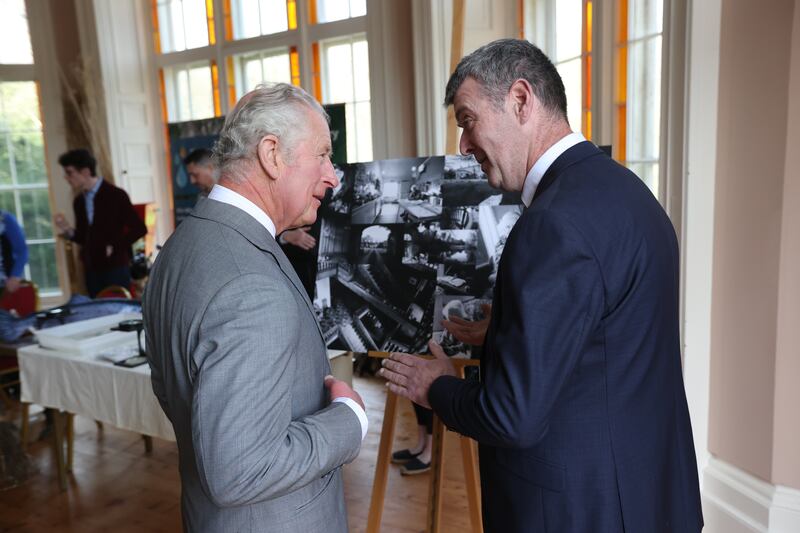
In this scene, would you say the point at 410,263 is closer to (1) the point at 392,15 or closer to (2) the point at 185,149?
(1) the point at 392,15

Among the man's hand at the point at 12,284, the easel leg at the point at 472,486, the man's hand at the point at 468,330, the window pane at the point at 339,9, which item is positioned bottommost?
the easel leg at the point at 472,486

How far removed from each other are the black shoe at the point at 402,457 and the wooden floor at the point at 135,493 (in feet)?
0.24

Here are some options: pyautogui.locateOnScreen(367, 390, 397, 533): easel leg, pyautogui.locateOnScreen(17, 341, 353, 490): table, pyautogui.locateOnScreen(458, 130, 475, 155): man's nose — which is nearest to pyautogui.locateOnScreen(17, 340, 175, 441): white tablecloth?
pyautogui.locateOnScreen(17, 341, 353, 490): table

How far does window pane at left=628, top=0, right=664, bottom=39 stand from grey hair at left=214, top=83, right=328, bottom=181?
245 centimetres

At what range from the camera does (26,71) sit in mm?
6789

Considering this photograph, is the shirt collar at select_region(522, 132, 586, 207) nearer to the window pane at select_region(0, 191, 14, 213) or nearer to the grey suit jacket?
the grey suit jacket

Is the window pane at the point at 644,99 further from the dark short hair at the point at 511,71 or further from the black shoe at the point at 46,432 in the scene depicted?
the black shoe at the point at 46,432

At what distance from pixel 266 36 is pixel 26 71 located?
3054 millimetres

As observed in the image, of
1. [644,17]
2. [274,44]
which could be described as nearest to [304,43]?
[274,44]

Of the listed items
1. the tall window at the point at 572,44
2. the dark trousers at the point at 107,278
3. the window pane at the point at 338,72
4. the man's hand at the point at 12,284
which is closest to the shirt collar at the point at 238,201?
the tall window at the point at 572,44

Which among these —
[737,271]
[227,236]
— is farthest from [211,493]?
[737,271]

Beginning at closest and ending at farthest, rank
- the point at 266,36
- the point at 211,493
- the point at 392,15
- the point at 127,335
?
the point at 211,493 → the point at 127,335 → the point at 392,15 → the point at 266,36

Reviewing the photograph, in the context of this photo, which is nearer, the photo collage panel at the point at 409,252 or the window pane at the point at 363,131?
the photo collage panel at the point at 409,252

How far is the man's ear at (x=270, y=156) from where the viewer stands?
1.13 metres
